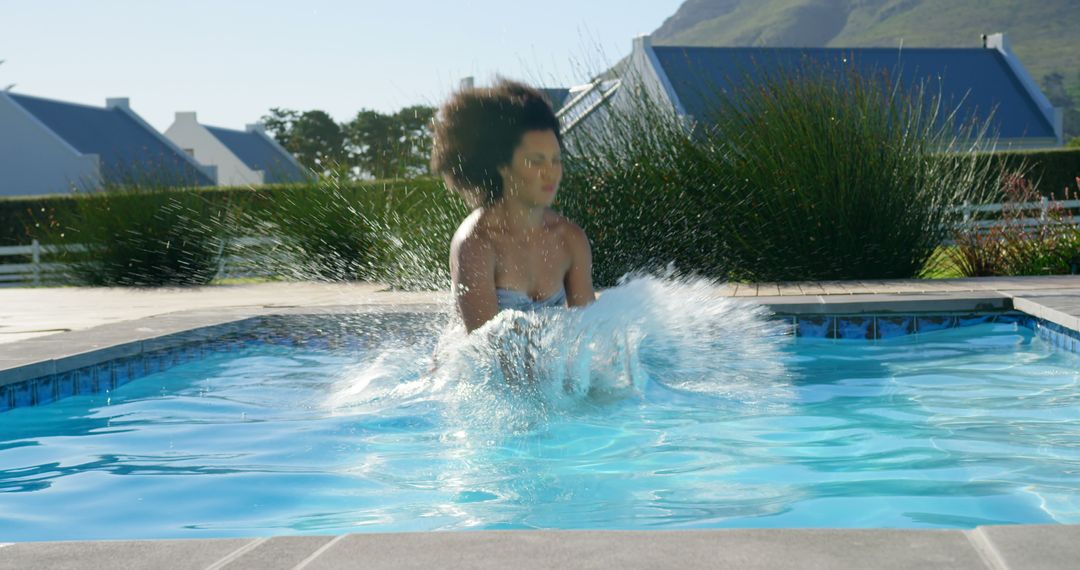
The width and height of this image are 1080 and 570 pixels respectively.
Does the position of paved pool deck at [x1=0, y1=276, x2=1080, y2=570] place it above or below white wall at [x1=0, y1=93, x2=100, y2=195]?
below

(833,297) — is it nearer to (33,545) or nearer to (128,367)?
(128,367)

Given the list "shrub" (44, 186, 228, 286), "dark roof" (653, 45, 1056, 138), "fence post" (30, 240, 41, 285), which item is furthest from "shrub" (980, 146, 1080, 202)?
"fence post" (30, 240, 41, 285)

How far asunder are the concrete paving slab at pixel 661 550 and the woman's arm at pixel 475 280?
1975 millimetres

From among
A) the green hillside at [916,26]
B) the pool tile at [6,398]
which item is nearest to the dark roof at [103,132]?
the pool tile at [6,398]

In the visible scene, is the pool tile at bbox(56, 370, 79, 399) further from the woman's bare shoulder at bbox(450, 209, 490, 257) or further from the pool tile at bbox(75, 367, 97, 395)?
the woman's bare shoulder at bbox(450, 209, 490, 257)

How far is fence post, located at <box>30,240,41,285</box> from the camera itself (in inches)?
534

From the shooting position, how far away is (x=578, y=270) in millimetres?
4047

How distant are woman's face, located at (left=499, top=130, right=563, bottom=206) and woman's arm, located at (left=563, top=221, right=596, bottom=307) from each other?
9.0 inches

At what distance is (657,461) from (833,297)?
3.25m

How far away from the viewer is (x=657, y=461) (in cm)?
330

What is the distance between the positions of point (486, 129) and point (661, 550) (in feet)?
7.83

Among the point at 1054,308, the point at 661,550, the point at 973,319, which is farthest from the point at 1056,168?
the point at 661,550

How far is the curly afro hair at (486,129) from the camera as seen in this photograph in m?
3.79

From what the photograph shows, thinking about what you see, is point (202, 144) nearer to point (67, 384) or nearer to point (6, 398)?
point (67, 384)
